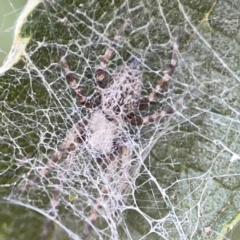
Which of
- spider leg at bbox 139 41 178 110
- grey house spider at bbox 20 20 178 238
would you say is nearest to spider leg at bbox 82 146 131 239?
grey house spider at bbox 20 20 178 238

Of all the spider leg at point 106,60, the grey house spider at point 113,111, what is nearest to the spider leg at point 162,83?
the grey house spider at point 113,111

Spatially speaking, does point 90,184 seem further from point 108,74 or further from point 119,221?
point 108,74

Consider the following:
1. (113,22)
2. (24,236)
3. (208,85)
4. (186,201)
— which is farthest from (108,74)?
(24,236)

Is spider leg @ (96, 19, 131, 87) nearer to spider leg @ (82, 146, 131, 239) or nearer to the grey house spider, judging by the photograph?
the grey house spider

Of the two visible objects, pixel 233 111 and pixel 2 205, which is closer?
pixel 233 111

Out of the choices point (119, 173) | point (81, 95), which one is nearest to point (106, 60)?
point (81, 95)

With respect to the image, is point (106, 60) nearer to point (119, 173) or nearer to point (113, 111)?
point (113, 111)
